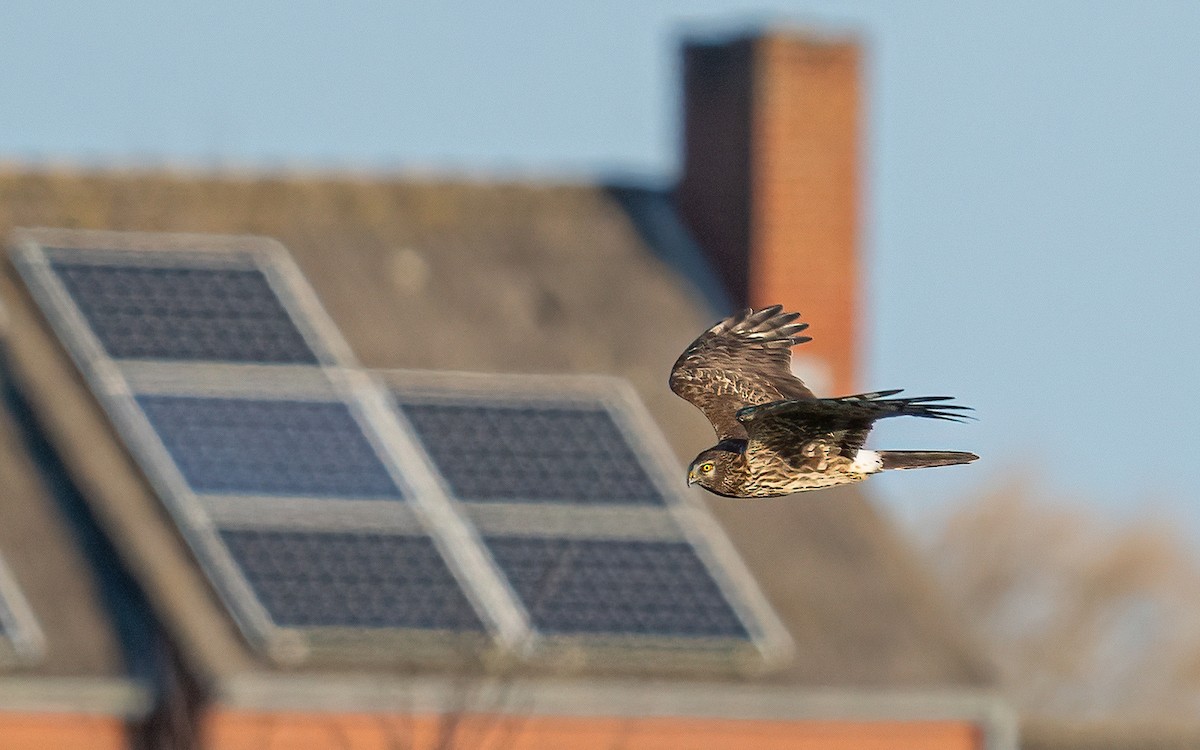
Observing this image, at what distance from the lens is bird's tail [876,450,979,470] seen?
11180mm

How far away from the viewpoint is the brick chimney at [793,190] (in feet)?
90.3

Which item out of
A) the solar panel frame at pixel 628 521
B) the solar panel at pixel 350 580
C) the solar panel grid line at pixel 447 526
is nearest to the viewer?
the solar panel at pixel 350 580

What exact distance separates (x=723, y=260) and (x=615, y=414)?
323 centimetres

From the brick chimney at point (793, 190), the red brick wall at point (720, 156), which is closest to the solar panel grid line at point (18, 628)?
the brick chimney at point (793, 190)

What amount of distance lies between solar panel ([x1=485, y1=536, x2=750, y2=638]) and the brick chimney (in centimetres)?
400

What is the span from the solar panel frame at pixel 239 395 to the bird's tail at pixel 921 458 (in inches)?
350

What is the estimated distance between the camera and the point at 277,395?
80.6ft

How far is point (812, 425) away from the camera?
11664mm

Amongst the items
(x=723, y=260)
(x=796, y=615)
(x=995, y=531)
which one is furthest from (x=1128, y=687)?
(x=796, y=615)

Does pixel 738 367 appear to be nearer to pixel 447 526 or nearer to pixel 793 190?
pixel 447 526

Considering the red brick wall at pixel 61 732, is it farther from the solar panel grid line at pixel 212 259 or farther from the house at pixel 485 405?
the solar panel grid line at pixel 212 259

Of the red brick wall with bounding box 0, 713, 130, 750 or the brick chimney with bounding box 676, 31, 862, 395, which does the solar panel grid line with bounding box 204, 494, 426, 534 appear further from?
the brick chimney with bounding box 676, 31, 862, 395

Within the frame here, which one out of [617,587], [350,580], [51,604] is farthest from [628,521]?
[51,604]

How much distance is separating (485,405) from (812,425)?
44.4 ft
